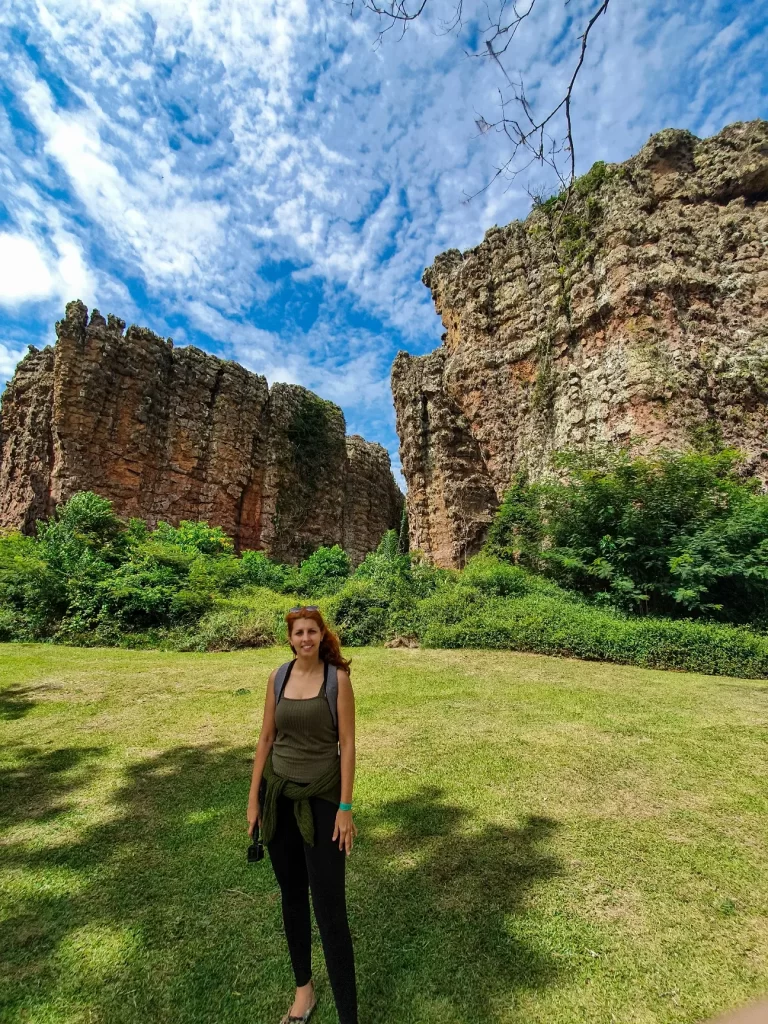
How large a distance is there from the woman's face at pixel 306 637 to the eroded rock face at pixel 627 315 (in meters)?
12.5

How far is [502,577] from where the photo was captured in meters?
12.4

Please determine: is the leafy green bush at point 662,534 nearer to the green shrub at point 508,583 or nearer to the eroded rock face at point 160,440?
the green shrub at point 508,583

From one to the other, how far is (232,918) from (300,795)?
134 cm

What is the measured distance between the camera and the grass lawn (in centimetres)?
226

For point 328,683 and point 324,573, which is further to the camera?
point 324,573

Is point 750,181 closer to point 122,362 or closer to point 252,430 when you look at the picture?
point 252,430

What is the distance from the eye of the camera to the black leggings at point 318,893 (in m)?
2.01

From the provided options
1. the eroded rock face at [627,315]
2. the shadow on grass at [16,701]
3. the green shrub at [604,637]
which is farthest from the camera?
the eroded rock face at [627,315]

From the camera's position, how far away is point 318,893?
204 cm

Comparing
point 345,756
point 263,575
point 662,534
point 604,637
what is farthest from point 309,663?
point 263,575

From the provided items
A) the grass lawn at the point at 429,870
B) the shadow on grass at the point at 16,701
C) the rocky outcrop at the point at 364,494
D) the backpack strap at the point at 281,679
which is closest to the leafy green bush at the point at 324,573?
the shadow on grass at the point at 16,701

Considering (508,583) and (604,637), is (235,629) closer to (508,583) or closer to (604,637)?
(508,583)

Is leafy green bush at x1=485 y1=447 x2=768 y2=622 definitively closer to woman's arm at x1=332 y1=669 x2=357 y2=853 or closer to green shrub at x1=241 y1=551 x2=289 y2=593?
green shrub at x1=241 y1=551 x2=289 y2=593

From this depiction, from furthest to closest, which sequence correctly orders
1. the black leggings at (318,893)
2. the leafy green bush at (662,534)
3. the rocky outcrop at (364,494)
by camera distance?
the rocky outcrop at (364,494)
the leafy green bush at (662,534)
the black leggings at (318,893)
